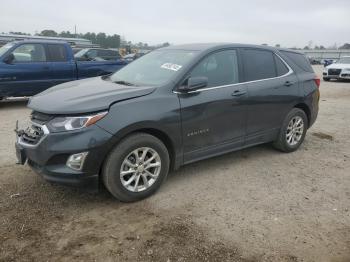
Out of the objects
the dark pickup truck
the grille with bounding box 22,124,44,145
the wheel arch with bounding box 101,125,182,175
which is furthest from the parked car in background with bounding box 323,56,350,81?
the grille with bounding box 22,124,44,145

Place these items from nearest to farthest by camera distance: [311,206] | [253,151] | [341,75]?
[311,206] < [253,151] < [341,75]

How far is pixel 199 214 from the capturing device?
148 inches

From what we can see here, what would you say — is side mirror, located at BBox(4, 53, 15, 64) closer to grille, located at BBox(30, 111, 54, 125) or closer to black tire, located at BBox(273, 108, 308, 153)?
grille, located at BBox(30, 111, 54, 125)

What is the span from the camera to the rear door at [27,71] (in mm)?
9198

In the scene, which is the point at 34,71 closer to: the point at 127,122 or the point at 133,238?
the point at 127,122

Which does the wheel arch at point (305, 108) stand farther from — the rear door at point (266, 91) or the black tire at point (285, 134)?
the rear door at point (266, 91)

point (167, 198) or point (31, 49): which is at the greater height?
point (31, 49)

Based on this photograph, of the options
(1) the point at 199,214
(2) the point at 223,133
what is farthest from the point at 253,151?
(1) the point at 199,214

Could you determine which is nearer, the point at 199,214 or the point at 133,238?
the point at 133,238

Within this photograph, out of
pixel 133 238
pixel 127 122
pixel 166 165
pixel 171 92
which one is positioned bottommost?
pixel 133 238

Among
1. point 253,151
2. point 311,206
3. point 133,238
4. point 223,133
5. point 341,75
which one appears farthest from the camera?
point 341,75

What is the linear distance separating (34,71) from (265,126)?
662 centimetres

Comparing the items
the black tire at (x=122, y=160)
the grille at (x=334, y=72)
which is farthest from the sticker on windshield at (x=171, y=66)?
the grille at (x=334, y=72)

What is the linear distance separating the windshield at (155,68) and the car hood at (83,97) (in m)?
0.31
